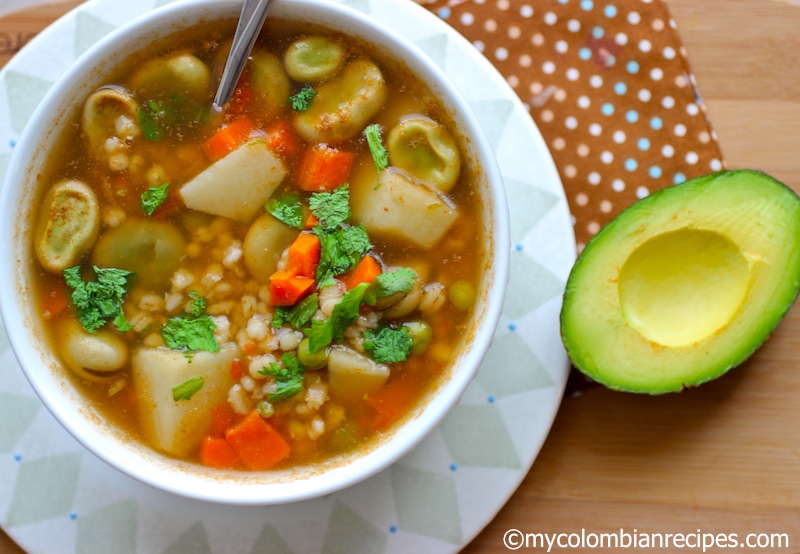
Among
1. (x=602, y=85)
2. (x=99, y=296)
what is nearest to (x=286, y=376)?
(x=99, y=296)

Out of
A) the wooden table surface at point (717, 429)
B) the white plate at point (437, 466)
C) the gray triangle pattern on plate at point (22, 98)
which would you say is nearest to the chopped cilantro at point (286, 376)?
the white plate at point (437, 466)

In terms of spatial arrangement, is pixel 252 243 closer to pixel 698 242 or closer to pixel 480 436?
pixel 480 436

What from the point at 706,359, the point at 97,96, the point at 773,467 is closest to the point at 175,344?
the point at 97,96

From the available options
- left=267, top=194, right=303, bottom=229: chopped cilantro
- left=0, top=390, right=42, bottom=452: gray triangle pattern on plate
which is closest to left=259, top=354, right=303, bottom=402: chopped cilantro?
left=267, top=194, right=303, bottom=229: chopped cilantro

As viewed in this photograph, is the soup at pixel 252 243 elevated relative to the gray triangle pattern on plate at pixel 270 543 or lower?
elevated

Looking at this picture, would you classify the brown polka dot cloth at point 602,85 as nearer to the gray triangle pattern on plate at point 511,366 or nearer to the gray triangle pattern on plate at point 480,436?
the gray triangle pattern on plate at point 511,366

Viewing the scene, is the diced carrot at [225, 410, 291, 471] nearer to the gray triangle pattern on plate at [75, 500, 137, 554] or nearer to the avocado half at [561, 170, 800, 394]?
the gray triangle pattern on plate at [75, 500, 137, 554]


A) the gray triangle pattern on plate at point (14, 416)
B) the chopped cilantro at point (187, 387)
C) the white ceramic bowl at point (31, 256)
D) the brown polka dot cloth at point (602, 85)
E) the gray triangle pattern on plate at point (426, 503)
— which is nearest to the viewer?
the white ceramic bowl at point (31, 256)
